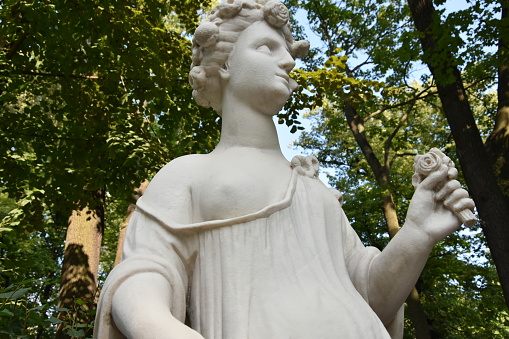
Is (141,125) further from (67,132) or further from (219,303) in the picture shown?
(219,303)

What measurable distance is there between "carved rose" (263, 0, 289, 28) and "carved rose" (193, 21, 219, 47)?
275 millimetres

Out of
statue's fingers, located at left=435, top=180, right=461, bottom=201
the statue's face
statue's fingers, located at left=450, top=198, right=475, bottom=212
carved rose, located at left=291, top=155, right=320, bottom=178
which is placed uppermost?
the statue's face

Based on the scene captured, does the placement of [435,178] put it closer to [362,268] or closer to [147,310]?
[362,268]

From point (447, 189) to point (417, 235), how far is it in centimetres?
23

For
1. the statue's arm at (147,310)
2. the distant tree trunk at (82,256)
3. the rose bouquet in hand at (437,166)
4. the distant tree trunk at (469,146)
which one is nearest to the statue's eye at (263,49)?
the rose bouquet in hand at (437,166)

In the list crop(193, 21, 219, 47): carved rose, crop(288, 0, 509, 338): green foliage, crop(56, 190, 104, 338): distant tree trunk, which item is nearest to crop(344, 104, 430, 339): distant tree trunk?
crop(288, 0, 509, 338): green foliage

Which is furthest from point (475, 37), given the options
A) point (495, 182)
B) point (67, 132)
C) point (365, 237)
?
point (365, 237)

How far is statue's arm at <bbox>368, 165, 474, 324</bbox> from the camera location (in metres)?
2.48

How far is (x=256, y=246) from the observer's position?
2.51 metres

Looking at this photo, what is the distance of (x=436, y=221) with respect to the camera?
252 centimetres

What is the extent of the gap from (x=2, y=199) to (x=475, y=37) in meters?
11.3

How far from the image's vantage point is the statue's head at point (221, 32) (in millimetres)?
3053

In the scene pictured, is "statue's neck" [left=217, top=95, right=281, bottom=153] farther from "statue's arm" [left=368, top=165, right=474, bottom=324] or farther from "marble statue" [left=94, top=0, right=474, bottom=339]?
"statue's arm" [left=368, top=165, right=474, bottom=324]

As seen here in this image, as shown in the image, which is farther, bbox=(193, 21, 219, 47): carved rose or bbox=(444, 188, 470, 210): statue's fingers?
bbox=(193, 21, 219, 47): carved rose
